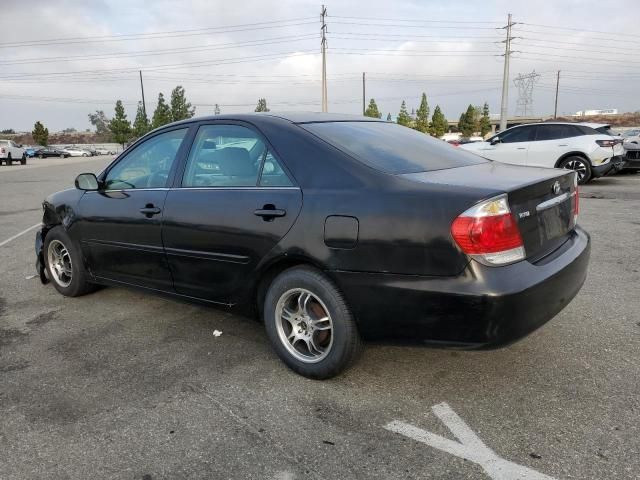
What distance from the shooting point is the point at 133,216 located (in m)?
3.90

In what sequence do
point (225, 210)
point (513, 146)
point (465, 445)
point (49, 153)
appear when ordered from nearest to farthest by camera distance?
1. point (465, 445)
2. point (225, 210)
3. point (513, 146)
4. point (49, 153)

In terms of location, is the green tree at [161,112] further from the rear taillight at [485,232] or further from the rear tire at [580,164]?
the rear taillight at [485,232]

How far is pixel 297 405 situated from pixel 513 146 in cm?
1173

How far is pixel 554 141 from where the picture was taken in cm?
1238

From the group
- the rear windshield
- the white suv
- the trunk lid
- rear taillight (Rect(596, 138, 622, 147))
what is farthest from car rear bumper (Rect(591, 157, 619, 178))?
the trunk lid

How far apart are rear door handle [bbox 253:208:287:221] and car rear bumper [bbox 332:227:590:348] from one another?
530 millimetres

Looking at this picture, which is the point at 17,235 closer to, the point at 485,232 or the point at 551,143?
the point at 485,232

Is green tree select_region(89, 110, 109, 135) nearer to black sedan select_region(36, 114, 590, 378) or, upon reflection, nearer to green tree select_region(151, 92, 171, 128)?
green tree select_region(151, 92, 171, 128)

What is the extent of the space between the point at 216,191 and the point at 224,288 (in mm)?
635

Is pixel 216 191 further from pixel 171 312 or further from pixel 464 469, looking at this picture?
pixel 464 469

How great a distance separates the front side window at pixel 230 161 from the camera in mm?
3256

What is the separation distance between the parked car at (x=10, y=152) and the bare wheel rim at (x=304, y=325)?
120 ft

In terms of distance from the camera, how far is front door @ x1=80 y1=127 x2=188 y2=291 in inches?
149

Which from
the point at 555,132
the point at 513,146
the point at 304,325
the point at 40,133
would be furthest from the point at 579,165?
the point at 40,133
